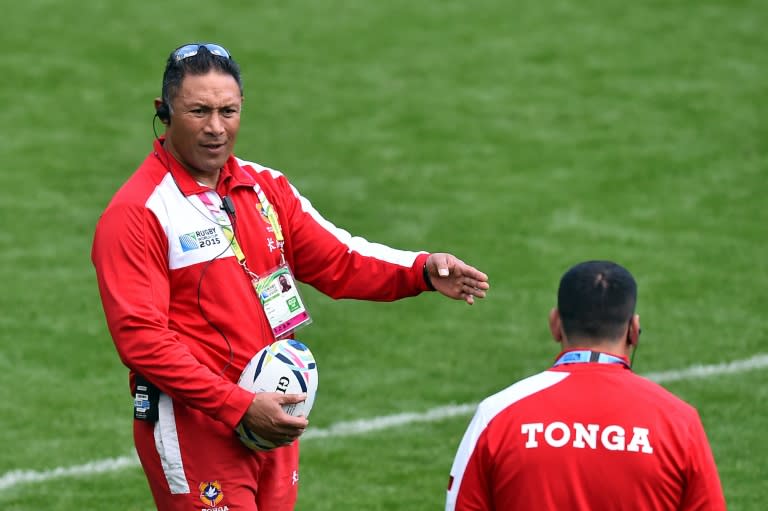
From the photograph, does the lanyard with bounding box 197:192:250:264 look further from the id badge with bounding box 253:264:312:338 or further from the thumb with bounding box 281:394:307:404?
the thumb with bounding box 281:394:307:404

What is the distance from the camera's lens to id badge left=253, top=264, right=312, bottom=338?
556 cm

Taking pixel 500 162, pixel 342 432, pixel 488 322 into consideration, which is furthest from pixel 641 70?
pixel 342 432

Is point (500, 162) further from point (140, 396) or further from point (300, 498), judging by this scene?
point (140, 396)

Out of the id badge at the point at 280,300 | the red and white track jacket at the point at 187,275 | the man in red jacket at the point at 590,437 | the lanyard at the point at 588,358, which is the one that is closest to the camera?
the man in red jacket at the point at 590,437

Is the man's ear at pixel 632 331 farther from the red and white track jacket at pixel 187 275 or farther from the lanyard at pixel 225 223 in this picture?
the lanyard at pixel 225 223

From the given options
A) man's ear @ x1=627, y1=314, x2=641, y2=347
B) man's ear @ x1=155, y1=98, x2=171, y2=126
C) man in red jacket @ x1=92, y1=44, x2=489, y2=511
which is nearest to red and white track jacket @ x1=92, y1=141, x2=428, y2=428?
man in red jacket @ x1=92, y1=44, x2=489, y2=511

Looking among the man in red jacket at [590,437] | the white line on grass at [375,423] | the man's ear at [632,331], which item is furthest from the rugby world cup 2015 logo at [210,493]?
the white line on grass at [375,423]

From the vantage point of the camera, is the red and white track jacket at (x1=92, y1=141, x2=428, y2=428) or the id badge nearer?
the red and white track jacket at (x1=92, y1=141, x2=428, y2=428)

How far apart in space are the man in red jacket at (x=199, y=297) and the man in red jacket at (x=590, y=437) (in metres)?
1.05

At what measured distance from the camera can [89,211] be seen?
13.5 metres

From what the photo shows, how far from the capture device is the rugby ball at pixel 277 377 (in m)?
5.39

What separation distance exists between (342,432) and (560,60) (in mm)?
8597

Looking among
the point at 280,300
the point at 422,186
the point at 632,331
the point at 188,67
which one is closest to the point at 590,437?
the point at 632,331

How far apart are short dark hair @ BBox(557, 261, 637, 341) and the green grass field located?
398 cm
